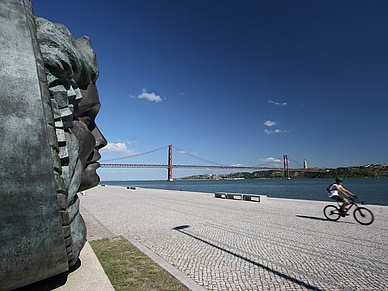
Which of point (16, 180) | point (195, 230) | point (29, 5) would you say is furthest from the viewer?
point (195, 230)

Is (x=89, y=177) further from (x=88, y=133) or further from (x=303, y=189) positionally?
(x=303, y=189)

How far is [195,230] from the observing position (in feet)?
19.9

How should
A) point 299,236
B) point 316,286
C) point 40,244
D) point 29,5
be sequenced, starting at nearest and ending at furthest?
point 40,244 → point 29,5 → point 316,286 → point 299,236

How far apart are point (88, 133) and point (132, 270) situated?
6.61ft

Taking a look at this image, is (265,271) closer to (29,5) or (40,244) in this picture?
(40,244)

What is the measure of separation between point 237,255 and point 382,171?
11637 centimetres

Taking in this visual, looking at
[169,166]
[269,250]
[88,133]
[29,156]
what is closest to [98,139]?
[88,133]

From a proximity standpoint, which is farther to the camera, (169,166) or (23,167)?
(169,166)

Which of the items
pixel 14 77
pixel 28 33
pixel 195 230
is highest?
pixel 28 33

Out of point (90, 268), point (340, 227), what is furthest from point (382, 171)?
point (90, 268)

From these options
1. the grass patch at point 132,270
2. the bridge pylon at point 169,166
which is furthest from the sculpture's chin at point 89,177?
the bridge pylon at point 169,166

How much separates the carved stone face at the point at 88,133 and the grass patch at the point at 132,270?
4.22 ft

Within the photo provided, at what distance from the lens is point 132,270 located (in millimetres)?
3285

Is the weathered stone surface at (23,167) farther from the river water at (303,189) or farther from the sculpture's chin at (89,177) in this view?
the river water at (303,189)
